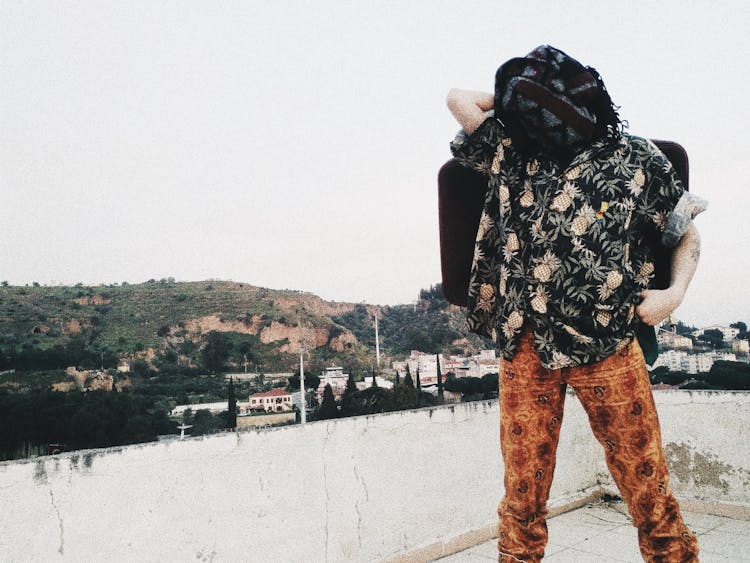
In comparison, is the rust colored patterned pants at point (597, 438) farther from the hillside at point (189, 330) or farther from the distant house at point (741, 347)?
the hillside at point (189, 330)

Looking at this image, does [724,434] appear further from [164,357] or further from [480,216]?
[164,357]

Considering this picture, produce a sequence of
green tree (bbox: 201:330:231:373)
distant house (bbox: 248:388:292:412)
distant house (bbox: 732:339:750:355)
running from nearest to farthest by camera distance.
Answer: distant house (bbox: 732:339:750:355)
distant house (bbox: 248:388:292:412)
green tree (bbox: 201:330:231:373)

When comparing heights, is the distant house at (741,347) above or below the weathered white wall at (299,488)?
below

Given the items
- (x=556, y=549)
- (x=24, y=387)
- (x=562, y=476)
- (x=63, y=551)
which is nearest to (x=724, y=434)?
(x=562, y=476)

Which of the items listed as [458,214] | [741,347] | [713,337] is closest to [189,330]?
[713,337]

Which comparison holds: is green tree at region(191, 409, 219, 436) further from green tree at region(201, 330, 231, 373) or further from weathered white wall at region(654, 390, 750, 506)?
weathered white wall at region(654, 390, 750, 506)

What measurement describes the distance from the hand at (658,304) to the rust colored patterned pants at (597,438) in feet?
0.21

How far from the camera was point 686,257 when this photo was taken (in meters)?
1.04

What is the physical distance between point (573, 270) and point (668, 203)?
256 millimetres

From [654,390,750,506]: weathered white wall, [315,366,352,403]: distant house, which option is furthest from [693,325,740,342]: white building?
[654,390,750,506]: weathered white wall

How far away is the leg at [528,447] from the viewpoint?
104cm

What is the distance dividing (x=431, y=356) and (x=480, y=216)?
175ft

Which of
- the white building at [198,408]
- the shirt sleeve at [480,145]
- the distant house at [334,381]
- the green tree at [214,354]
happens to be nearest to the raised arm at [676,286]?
the shirt sleeve at [480,145]

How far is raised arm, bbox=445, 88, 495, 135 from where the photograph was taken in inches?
42.9
